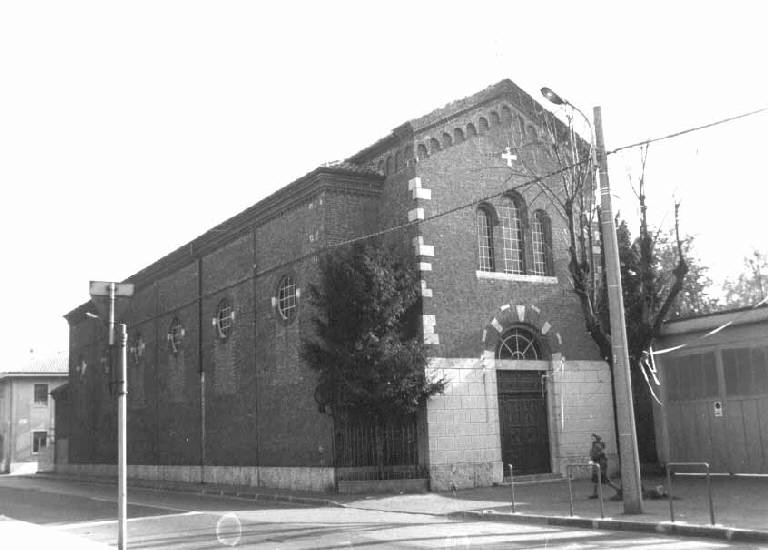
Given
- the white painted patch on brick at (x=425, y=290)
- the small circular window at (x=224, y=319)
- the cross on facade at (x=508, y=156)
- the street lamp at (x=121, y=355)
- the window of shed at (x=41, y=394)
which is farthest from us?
the window of shed at (x=41, y=394)

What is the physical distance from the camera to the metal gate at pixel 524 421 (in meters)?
22.2

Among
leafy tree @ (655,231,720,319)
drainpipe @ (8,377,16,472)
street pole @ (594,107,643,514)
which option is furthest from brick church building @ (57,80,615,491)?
drainpipe @ (8,377,16,472)

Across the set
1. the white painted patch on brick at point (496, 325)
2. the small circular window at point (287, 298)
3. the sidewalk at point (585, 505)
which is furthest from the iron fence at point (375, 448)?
the small circular window at point (287, 298)

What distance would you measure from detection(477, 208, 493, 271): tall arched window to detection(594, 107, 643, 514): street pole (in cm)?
777

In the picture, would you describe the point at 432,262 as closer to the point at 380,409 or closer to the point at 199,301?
the point at 380,409

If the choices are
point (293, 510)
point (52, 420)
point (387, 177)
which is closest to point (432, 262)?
point (387, 177)

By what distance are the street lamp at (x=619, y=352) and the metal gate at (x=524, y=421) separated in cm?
743

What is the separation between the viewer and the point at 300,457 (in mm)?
22672

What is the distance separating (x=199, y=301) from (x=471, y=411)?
41.7 feet

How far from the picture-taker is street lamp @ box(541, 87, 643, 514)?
1441 cm

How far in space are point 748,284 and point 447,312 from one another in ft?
174

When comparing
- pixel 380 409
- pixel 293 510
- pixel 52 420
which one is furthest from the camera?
pixel 52 420

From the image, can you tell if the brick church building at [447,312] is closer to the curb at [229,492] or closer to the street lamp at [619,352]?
the curb at [229,492]

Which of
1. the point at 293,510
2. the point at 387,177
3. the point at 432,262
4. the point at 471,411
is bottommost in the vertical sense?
the point at 293,510
